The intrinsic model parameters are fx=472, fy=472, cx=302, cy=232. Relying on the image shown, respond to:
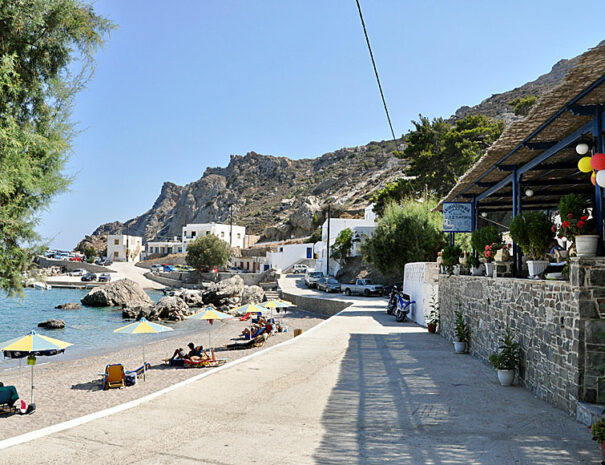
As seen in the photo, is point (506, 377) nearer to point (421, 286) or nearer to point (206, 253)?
point (421, 286)

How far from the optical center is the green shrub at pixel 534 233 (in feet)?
25.6

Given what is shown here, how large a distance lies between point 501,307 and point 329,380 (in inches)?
147

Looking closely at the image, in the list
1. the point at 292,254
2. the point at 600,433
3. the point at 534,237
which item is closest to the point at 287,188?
the point at 292,254

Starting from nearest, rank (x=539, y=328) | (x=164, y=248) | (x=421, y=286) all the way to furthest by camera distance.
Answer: (x=539, y=328)
(x=421, y=286)
(x=164, y=248)

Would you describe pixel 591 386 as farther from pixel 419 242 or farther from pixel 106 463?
pixel 419 242

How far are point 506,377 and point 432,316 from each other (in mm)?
9656

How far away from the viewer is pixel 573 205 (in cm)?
632

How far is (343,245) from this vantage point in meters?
48.4

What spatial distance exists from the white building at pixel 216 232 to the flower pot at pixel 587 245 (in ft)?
276

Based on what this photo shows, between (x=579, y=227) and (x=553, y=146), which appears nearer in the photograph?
(x=579, y=227)

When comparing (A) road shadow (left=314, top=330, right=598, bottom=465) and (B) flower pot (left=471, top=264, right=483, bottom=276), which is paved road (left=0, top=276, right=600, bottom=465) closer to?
(A) road shadow (left=314, top=330, right=598, bottom=465)

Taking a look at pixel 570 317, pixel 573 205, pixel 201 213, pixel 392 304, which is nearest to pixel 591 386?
pixel 570 317

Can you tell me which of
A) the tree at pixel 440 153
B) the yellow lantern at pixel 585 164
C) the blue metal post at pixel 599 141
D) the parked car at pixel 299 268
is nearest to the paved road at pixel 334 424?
the blue metal post at pixel 599 141

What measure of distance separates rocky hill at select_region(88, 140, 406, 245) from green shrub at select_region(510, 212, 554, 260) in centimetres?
7722
